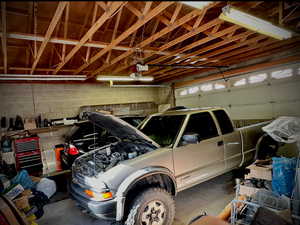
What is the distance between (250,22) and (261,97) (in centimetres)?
501

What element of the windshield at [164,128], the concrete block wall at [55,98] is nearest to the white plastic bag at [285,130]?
the windshield at [164,128]

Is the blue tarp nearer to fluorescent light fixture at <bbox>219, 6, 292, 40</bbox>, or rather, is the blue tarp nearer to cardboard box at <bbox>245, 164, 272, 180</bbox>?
cardboard box at <bbox>245, 164, 272, 180</bbox>

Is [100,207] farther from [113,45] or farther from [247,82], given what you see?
[247,82]

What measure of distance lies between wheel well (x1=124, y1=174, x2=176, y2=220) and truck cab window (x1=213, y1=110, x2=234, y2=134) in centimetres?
164

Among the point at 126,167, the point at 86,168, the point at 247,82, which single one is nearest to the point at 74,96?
the point at 86,168

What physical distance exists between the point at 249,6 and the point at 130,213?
2.87 meters

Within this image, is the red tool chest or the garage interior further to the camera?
the red tool chest

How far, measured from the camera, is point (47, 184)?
13.6 ft

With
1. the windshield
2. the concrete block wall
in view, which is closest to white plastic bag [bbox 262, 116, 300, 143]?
the windshield

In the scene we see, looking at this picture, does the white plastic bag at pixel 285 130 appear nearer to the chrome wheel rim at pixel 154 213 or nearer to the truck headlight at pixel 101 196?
the chrome wheel rim at pixel 154 213

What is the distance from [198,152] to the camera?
3.06 meters

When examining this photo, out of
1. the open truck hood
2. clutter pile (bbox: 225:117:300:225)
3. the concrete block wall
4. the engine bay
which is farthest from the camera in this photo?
the concrete block wall

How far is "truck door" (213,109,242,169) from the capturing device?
356cm

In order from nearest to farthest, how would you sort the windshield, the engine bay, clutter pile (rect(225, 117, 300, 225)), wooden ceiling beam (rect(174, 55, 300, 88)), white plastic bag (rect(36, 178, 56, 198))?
clutter pile (rect(225, 117, 300, 225)), the engine bay, the windshield, white plastic bag (rect(36, 178, 56, 198)), wooden ceiling beam (rect(174, 55, 300, 88))
